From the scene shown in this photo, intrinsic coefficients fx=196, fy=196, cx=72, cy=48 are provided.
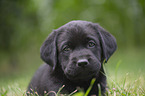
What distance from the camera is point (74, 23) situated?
407 centimetres

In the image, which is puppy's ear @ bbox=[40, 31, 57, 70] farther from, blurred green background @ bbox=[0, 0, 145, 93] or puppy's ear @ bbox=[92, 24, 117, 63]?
blurred green background @ bbox=[0, 0, 145, 93]

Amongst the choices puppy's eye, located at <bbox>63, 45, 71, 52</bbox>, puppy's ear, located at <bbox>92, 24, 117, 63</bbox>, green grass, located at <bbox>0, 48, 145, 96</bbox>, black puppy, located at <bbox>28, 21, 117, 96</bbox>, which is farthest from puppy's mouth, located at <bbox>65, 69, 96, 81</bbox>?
puppy's ear, located at <bbox>92, 24, 117, 63</bbox>

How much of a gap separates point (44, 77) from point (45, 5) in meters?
23.1

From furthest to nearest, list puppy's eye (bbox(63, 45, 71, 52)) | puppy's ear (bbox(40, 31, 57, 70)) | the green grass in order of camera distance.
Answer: puppy's ear (bbox(40, 31, 57, 70)) → puppy's eye (bbox(63, 45, 71, 52)) → the green grass

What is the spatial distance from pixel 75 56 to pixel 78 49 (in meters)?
0.22

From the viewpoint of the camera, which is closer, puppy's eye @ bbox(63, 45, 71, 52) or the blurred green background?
puppy's eye @ bbox(63, 45, 71, 52)

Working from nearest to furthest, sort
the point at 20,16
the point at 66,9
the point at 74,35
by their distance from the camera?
the point at 74,35
the point at 20,16
the point at 66,9

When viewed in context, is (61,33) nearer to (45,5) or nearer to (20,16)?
(20,16)

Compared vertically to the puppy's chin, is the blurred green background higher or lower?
lower

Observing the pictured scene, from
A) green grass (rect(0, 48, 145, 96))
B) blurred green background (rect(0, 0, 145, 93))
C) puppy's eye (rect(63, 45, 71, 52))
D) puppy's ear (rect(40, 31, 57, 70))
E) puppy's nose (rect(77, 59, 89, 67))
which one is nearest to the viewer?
puppy's nose (rect(77, 59, 89, 67))

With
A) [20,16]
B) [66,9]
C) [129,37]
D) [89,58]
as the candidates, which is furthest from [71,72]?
[129,37]

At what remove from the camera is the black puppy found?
3428 mm

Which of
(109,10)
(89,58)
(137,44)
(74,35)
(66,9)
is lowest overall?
(137,44)

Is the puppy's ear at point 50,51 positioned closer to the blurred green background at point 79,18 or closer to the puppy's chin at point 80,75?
the puppy's chin at point 80,75
